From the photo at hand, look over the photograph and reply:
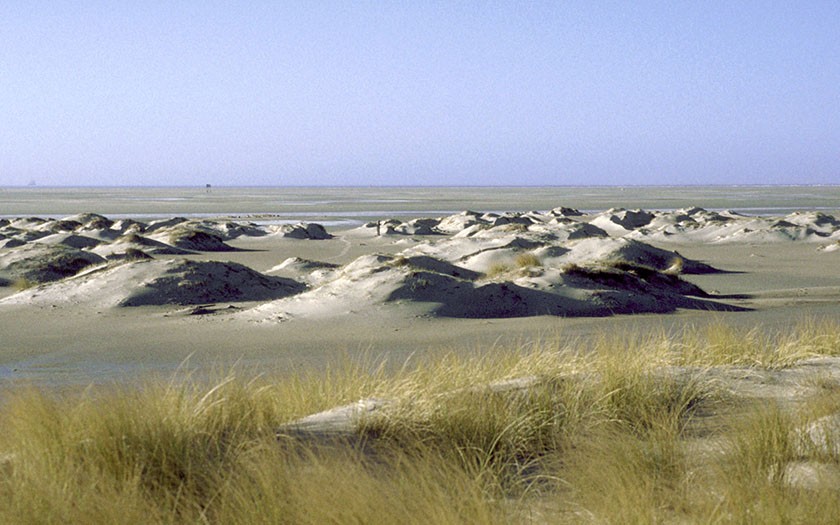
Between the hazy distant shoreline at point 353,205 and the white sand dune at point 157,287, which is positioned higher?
the white sand dune at point 157,287

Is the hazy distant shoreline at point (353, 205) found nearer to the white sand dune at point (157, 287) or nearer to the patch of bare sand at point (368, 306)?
the patch of bare sand at point (368, 306)

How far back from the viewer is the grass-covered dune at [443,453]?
389cm

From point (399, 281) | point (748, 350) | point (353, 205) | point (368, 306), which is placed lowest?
point (353, 205)

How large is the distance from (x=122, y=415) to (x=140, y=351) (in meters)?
7.80

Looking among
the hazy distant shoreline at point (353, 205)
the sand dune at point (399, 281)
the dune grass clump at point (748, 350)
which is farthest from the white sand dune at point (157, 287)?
the hazy distant shoreline at point (353, 205)

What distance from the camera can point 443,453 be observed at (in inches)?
203

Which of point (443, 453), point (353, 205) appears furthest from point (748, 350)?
point (353, 205)

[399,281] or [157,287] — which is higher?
[399,281]

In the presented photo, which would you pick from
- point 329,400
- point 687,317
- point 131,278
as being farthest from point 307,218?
point 329,400

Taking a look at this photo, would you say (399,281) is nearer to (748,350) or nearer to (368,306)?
(368,306)

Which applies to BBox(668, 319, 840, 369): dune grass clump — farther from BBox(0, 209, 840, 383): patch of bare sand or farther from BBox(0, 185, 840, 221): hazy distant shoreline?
BBox(0, 185, 840, 221): hazy distant shoreline

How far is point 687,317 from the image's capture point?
14914 millimetres

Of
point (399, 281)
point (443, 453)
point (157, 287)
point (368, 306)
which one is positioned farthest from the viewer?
point (157, 287)

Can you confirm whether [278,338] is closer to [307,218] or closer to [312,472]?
[312,472]
